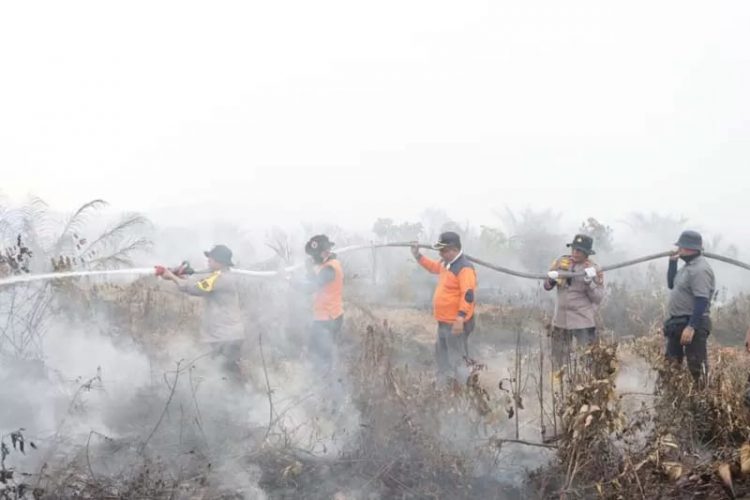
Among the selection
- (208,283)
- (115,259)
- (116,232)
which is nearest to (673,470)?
(208,283)

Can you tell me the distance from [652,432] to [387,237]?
1085 cm

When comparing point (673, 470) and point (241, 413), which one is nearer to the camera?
point (673, 470)

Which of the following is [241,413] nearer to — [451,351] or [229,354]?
[229,354]

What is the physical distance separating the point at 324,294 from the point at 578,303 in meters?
2.41

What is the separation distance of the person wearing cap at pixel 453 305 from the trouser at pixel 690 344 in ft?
5.70

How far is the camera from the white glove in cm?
535

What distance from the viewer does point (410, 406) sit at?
13.4 ft

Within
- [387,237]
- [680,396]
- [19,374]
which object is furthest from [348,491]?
[387,237]

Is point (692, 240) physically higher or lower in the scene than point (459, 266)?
higher

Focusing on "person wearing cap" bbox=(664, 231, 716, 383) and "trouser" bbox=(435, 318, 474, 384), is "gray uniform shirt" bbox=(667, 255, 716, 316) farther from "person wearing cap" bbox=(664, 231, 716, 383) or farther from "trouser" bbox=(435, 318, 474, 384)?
"trouser" bbox=(435, 318, 474, 384)

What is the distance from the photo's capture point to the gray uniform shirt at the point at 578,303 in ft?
17.9

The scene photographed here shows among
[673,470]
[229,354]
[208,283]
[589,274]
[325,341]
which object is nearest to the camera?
[673,470]

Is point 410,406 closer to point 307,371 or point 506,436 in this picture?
point 506,436

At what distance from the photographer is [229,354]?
5461mm
